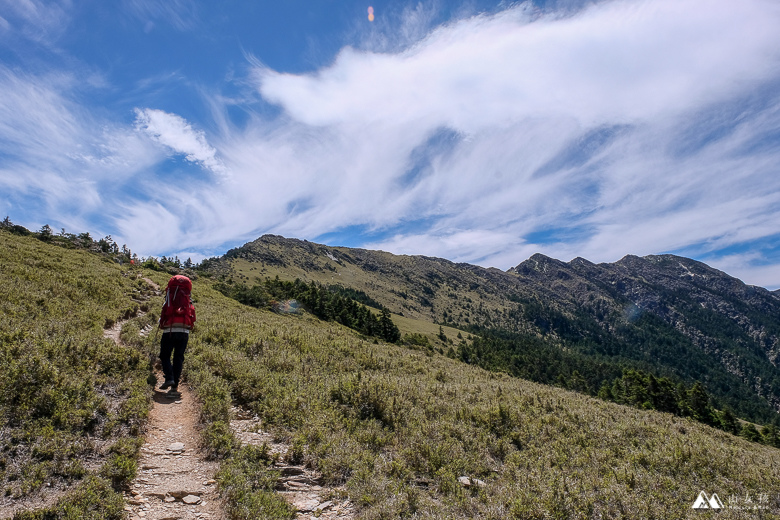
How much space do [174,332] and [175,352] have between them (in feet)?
1.99

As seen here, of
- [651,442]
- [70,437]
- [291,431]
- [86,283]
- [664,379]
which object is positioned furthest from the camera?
[664,379]

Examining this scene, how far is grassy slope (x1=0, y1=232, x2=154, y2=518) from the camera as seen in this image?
5191mm

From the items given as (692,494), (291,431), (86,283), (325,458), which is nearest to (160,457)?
(291,431)

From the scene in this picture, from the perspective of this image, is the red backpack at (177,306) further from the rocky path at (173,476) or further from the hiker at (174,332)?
the rocky path at (173,476)

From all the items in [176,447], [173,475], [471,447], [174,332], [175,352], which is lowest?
[471,447]

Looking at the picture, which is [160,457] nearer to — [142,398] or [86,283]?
[142,398]

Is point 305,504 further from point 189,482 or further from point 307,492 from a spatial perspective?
point 189,482

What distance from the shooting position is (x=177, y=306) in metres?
10.7

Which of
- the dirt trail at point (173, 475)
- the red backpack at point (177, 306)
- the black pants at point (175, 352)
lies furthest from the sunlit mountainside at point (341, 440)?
the red backpack at point (177, 306)

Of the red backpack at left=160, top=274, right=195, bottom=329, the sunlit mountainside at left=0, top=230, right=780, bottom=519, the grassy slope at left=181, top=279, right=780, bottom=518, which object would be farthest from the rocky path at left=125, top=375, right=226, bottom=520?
the red backpack at left=160, top=274, right=195, bottom=329

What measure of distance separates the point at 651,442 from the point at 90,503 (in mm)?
13036

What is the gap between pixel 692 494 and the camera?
7156 mm

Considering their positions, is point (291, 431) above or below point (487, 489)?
above

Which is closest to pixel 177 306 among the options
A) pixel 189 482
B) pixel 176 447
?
pixel 176 447
